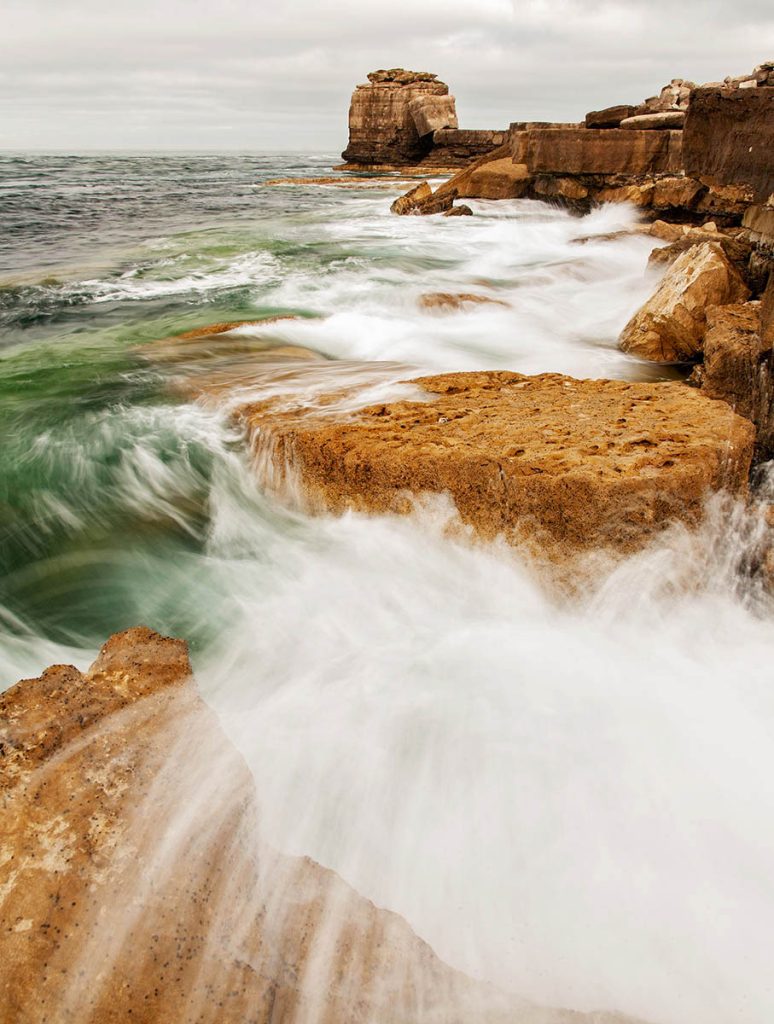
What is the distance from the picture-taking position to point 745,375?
404 cm

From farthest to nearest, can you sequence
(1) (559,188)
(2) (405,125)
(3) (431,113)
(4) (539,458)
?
(2) (405,125) → (3) (431,113) → (1) (559,188) → (4) (539,458)

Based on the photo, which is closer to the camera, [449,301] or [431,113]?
[449,301]

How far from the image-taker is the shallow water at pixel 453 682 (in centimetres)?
190

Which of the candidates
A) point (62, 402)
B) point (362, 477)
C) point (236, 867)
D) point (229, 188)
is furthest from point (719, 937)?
point (229, 188)

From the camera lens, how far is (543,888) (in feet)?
6.45

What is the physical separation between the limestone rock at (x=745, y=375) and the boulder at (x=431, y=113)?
4683 cm

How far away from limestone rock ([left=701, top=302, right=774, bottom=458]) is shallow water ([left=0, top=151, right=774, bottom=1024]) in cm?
101

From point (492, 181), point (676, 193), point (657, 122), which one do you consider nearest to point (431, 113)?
point (492, 181)

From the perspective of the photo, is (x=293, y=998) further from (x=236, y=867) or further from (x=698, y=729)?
(x=698, y=729)

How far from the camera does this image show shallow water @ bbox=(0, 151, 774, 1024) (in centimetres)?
190

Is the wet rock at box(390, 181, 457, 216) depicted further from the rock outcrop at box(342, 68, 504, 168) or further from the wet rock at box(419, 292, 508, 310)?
the rock outcrop at box(342, 68, 504, 168)

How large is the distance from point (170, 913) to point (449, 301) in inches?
278

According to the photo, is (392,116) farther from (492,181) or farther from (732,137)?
(732,137)

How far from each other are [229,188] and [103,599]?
34.3 meters
